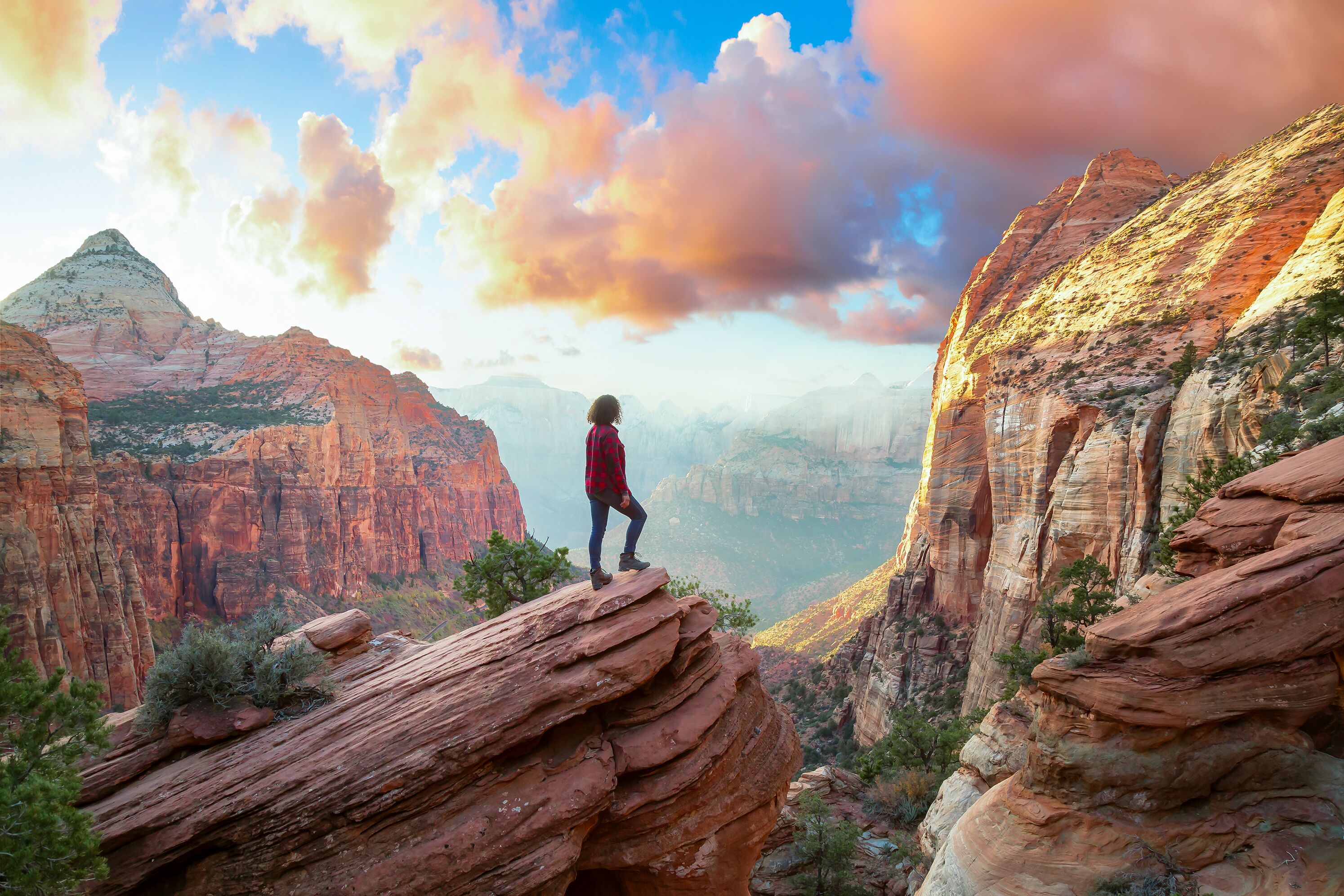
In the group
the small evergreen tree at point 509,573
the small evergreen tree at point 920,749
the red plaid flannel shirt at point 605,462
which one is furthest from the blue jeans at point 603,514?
the small evergreen tree at point 920,749

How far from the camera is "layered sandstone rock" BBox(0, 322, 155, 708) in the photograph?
30328mm

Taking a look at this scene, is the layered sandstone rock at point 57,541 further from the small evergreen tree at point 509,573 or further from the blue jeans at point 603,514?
the blue jeans at point 603,514

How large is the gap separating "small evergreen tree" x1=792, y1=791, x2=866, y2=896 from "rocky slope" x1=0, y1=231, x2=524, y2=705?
149 ft

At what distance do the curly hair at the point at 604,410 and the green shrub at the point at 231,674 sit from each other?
262 inches

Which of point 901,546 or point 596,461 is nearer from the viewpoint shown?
point 596,461

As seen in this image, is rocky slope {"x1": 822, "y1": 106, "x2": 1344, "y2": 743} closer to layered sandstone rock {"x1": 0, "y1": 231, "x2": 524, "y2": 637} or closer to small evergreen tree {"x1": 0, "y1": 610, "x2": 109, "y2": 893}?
small evergreen tree {"x1": 0, "y1": 610, "x2": 109, "y2": 893}

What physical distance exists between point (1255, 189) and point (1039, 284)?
701 inches

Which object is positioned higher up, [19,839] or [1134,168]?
[1134,168]

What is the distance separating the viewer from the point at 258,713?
9273 mm

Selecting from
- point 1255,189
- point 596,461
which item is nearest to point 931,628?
point 1255,189

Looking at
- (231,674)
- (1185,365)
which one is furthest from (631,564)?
(1185,365)

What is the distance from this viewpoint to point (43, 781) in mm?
6559

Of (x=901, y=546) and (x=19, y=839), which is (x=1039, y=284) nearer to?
(x=901, y=546)

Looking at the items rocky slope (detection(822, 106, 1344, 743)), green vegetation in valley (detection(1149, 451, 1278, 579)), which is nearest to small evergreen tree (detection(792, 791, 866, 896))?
green vegetation in valley (detection(1149, 451, 1278, 579))
